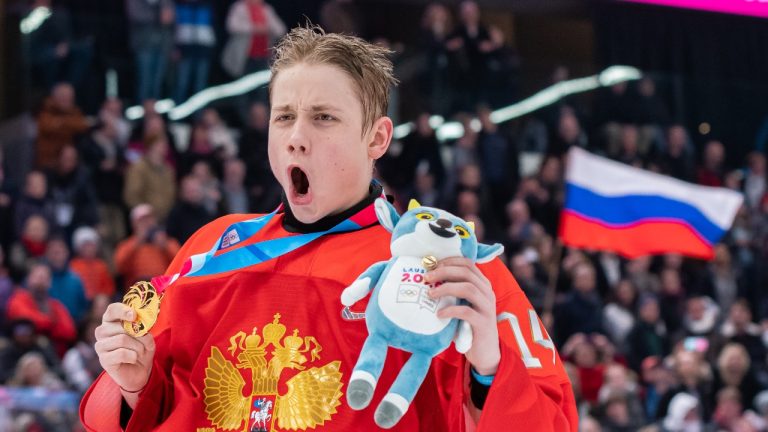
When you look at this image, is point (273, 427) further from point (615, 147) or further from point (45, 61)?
point (615, 147)

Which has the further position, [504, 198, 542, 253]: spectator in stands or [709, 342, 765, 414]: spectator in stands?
[504, 198, 542, 253]: spectator in stands

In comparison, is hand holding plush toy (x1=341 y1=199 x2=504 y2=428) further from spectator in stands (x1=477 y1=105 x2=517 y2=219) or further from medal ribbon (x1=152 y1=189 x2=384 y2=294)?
spectator in stands (x1=477 y1=105 x2=517 y2=219)

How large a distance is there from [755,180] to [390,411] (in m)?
12.8

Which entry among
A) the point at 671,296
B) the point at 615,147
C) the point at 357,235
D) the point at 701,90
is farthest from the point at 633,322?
the point at 357,235

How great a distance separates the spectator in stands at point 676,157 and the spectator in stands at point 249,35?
4.35 m

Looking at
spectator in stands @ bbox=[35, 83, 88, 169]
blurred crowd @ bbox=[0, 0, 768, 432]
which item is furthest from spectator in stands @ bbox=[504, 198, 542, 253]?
spectator in stands @ bbox=[35, 83, 88, 169]

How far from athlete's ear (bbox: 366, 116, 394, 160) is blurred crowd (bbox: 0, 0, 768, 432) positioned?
5.28 metres

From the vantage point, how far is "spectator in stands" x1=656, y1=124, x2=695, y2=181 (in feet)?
45.6

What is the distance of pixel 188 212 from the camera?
33.1 feet

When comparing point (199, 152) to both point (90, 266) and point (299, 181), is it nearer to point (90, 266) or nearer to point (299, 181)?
point (90, 266)

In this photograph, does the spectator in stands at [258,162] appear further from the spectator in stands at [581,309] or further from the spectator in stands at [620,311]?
the spectator in stands at [620,311]

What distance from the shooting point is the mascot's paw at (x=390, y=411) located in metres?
2.35

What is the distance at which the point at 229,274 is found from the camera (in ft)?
9.49

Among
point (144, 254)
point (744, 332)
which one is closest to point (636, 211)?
point (744, 332)
